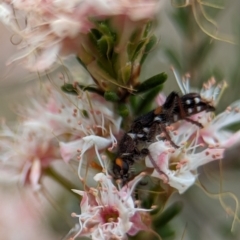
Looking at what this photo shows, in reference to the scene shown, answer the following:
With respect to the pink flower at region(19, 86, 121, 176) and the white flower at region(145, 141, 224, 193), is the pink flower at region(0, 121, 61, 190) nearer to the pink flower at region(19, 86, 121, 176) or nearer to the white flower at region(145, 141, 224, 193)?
the pink flower at region(19, 86, 121, 176)

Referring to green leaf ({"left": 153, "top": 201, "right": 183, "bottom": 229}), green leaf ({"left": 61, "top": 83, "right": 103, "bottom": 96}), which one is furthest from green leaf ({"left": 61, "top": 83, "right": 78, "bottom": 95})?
green leaf ({"left": 153, "top": 201, "right": 183, "bottom": 229})

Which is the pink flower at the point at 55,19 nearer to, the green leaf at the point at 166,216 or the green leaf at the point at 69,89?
the green leaf at the point at 69,89

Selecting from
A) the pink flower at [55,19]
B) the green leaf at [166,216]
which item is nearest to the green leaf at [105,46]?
the pink flower at [55,19]

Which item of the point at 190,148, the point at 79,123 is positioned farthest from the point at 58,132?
the point at 190,148

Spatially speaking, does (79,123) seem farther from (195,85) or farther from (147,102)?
(195,85)

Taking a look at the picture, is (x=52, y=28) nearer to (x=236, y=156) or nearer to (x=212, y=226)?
(x=236, y=156)
